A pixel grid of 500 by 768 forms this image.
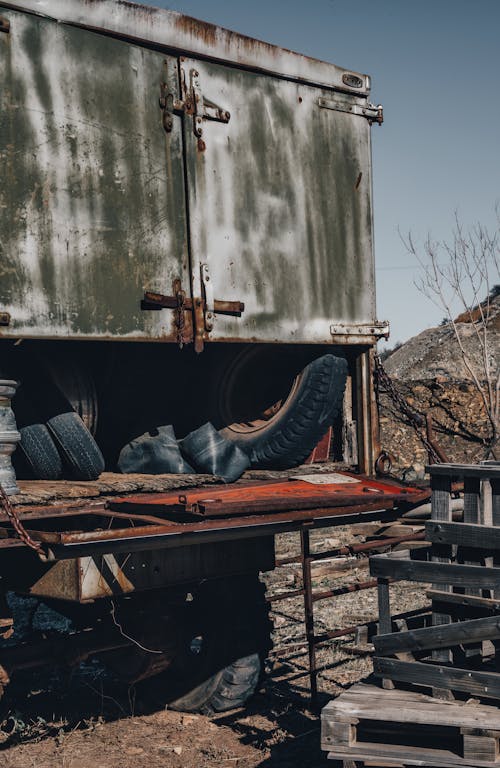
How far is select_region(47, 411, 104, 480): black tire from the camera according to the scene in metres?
5.50

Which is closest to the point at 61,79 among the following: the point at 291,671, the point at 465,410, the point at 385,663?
the point at 385,663

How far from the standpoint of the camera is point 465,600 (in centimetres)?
489

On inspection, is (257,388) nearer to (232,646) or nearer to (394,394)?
(394,394)

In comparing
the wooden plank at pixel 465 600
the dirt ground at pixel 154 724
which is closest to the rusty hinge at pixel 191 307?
the wooden plank at pixel 465 600

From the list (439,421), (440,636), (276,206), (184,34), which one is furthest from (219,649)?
(439,421)

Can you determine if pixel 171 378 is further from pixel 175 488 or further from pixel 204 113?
pixel 204 113

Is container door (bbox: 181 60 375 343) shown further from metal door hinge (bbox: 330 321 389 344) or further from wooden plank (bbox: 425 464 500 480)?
wooden plank (bbox: 425 464 500 480)

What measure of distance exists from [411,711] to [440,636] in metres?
0.48

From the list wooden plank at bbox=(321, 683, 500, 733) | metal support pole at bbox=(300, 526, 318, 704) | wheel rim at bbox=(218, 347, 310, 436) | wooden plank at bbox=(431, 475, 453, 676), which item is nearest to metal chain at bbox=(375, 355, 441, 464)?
wheel rim at bbox=(218, 347, 310, 436)

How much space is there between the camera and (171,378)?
22.5ft

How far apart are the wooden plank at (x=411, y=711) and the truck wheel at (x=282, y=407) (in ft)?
6.39

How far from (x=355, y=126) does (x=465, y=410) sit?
13226 mm

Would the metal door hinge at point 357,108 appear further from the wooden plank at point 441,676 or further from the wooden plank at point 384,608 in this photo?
the wooden plank at point 441,676

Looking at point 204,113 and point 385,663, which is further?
point 204,113
